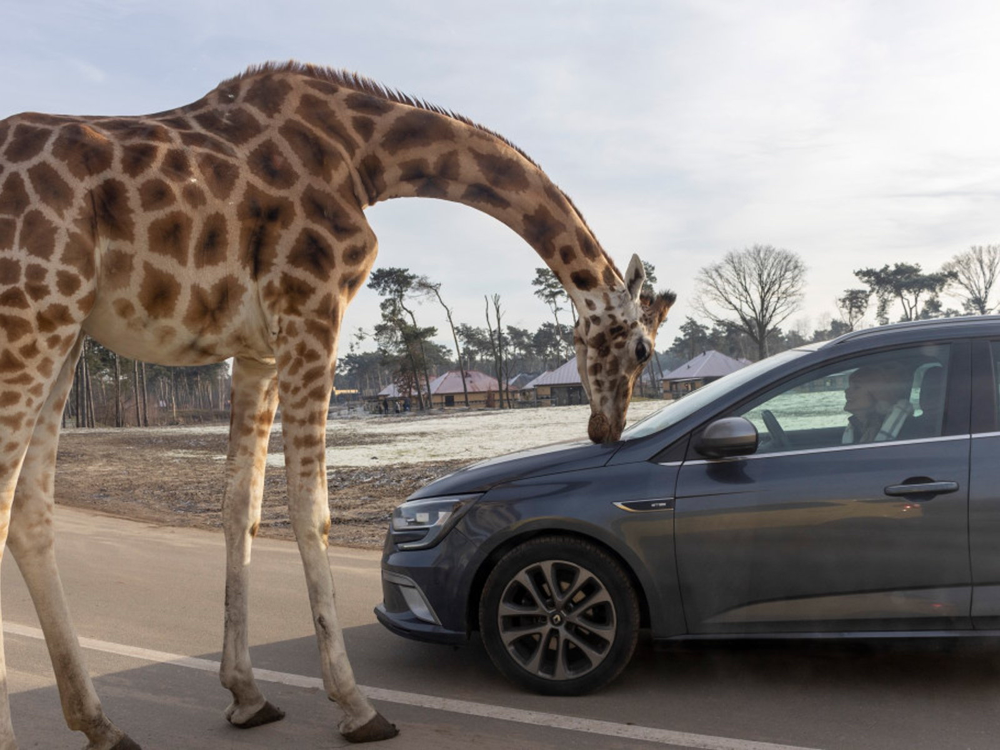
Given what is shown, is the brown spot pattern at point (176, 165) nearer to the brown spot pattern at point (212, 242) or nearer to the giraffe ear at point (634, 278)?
the brown spot pattern at point (212, 242)

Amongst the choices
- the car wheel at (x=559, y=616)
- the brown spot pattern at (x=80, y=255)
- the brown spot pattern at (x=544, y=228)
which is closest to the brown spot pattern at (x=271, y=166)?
the brown spot pattern at (x=80, y=255)

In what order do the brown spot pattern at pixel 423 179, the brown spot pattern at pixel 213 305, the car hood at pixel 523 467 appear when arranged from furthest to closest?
1. the car hood at pixel 523 467
2. the brown spot pattern at pixel 423 179
3. the brown spot pattern at pixel 213 305

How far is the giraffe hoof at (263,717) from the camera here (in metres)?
4.17

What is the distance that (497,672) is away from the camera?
491cm

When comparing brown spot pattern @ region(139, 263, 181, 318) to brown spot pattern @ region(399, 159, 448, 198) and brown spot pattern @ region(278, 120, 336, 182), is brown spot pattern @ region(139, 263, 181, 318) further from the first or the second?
brown spot pattern @ region(399, 159, 448, 198)

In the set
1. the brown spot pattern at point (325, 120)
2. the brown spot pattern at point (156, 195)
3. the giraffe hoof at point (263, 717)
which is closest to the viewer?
the brown spot pattern at point (156, 195)

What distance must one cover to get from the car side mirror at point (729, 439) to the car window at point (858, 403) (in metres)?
0.16

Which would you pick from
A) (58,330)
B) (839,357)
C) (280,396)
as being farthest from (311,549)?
(839,357)

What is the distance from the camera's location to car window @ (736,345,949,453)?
14.9 feet

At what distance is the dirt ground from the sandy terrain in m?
0.01

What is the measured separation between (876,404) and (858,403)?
0.28 feet

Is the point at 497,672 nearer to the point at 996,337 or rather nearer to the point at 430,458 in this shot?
the point at 996,337

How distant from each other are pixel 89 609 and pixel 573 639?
377cm

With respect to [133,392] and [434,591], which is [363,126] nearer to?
[434,591]
